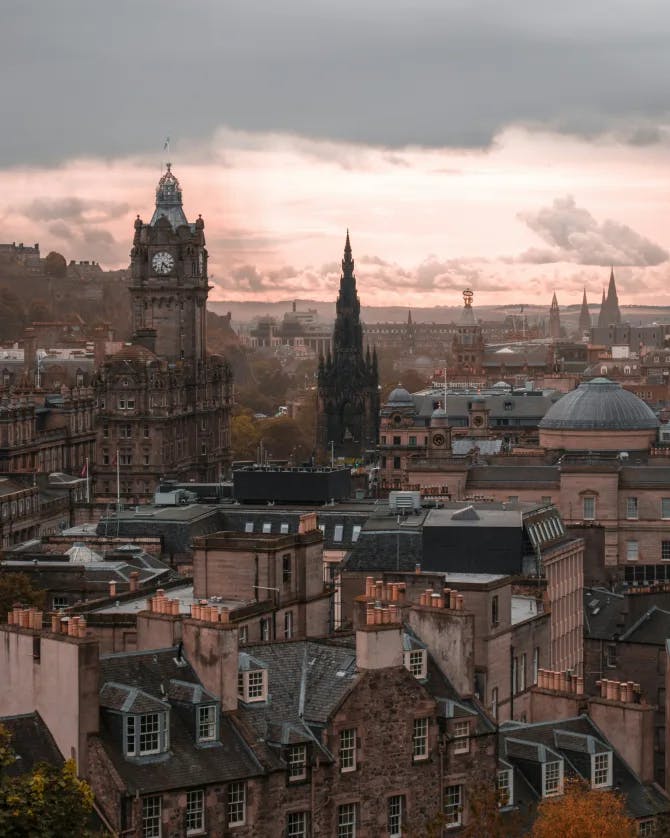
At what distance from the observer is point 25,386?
17988 cm

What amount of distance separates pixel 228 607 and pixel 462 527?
73.2ft

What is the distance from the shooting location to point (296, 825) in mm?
48719

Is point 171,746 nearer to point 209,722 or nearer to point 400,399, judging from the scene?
point 209,722

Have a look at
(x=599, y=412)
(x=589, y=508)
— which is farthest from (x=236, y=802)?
(x=599, y=412)

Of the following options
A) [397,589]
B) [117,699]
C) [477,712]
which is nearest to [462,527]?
[397,589]

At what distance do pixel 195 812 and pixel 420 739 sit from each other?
6461 millimetres

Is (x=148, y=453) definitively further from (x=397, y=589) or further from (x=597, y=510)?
(x=397, y=589)

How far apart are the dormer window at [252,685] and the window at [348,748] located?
213 centimetres

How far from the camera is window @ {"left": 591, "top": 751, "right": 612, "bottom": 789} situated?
54.0 m

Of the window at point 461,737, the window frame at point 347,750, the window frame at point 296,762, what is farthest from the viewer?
the window at point 461,737

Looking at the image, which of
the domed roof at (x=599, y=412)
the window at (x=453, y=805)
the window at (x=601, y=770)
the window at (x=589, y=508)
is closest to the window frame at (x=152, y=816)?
the window at (x=453, y=805)

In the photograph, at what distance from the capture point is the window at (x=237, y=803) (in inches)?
1865

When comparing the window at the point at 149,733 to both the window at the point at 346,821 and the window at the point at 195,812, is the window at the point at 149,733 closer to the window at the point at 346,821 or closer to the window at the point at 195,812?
the window at the point at 195,812

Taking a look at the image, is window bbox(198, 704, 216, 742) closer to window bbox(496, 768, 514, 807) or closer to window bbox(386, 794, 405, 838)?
window bbox(386, 794, 405, 838)
